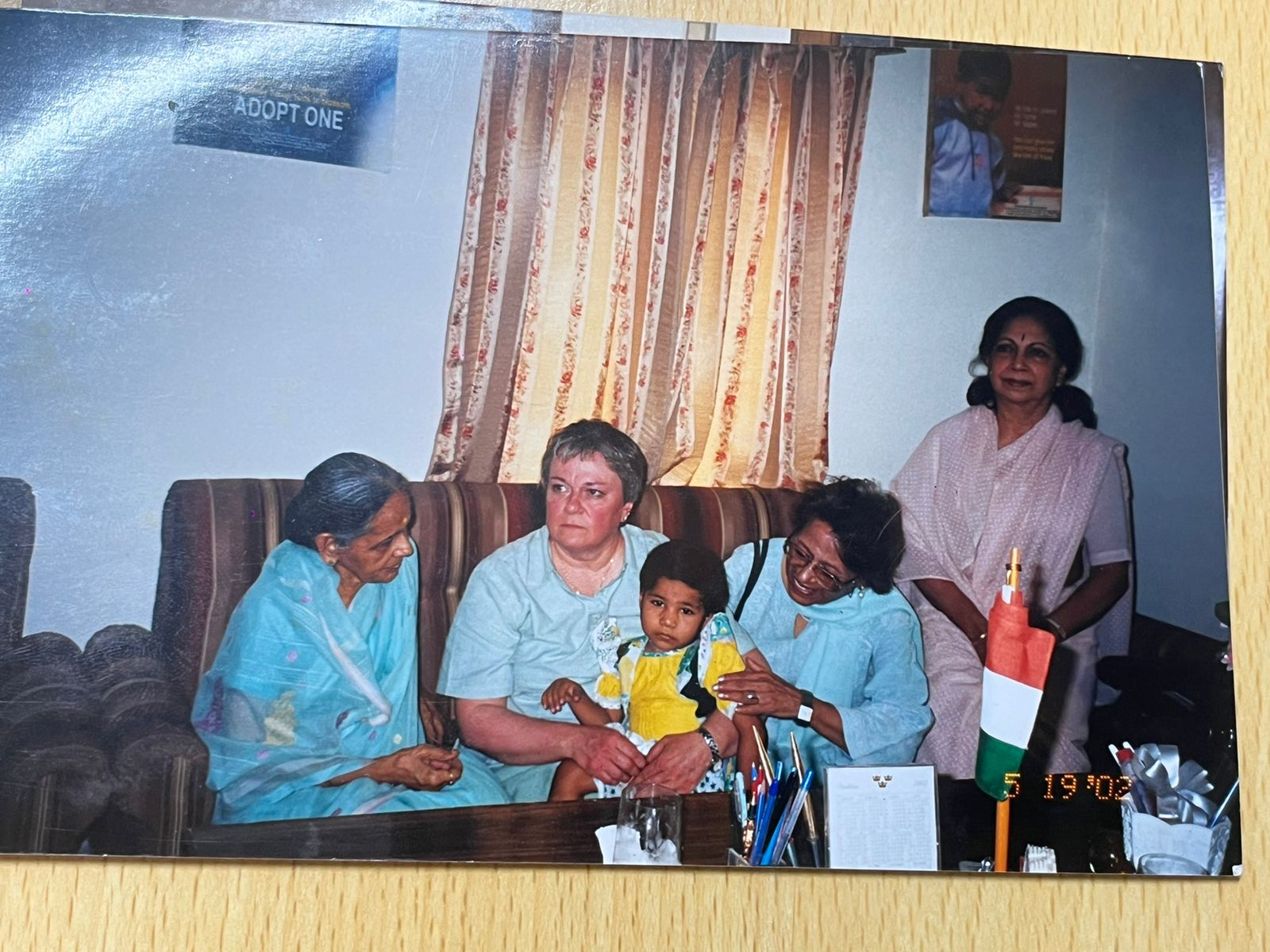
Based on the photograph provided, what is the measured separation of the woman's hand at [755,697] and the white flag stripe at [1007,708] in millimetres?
174

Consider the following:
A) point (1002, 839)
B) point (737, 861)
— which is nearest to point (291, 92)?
point (737, 861)

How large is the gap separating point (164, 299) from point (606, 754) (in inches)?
21.8

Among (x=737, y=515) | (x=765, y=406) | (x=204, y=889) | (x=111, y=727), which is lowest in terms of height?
(x=204, y=889)

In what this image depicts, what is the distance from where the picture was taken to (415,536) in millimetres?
1066

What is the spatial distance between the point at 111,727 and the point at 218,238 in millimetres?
430

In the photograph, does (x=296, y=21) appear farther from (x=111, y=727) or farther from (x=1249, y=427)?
(x=1249, y=427)

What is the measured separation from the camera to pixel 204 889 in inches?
40.8

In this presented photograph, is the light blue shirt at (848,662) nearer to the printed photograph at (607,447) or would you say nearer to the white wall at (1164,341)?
the printed photograph at (607,447)

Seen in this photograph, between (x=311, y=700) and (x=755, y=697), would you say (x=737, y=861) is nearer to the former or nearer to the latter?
(x=755, y=697)

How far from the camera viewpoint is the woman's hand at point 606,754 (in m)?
1.06

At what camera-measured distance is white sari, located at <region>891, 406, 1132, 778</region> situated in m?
1.09

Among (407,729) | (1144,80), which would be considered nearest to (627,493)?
(407,729)

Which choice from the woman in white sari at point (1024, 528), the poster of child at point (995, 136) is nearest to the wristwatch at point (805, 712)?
the woman in white sari at point (1024, 528)

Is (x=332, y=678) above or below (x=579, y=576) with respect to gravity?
below
